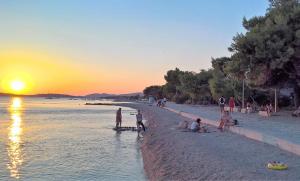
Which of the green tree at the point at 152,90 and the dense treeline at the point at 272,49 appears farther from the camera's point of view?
the green tree at the point at 152,90

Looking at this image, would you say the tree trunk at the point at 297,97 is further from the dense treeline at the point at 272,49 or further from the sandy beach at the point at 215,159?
the sandy beach at the point at 215,159

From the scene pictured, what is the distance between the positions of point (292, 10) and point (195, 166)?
23.3 meters

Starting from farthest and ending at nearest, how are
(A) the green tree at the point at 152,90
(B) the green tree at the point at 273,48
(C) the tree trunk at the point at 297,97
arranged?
1. (A) the green tree at the point at 152,90
2. (C) the tree trunk at the point at 297,97
3. (B) the green tree at the point at 273,48

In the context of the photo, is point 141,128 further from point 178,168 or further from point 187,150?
point 178,168

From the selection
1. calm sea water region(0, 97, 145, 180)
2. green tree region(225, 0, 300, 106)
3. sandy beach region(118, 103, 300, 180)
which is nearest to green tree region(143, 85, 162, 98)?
green tree region(225, 0, 300, 106)

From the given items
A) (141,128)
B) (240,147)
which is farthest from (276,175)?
(141,128)

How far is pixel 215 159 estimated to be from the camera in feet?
45.1

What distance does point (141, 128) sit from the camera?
3244cm

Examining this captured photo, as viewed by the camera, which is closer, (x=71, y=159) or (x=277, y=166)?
(x=277, y=166)

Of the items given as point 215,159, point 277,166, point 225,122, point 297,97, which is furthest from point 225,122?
point 297,97

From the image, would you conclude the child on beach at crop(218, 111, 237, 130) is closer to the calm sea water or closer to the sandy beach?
the sandy beach

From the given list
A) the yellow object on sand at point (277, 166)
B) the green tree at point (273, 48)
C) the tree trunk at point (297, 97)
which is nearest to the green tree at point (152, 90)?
the tree trunk at point (297, 97)

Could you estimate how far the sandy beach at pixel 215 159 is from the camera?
11.1 m

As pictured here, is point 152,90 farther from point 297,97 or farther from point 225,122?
point 225,122
